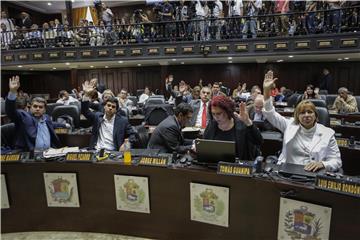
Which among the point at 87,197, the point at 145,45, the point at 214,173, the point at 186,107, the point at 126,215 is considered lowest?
the point at 126,215

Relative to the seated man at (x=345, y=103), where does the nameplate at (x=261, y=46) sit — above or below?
above

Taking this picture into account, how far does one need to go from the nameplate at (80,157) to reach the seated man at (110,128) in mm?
720

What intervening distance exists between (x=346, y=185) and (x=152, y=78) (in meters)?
12.5

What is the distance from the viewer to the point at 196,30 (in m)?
9.41

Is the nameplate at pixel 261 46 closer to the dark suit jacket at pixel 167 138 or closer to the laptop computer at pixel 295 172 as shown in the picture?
the dark suit jacket at pixel 167 138

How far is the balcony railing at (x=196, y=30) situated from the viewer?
26.2 feet

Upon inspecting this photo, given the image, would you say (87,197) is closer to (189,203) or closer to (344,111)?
(189,203)

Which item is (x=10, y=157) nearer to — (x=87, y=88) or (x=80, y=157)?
(x=80, y=157)

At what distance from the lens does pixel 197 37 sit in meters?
9.41

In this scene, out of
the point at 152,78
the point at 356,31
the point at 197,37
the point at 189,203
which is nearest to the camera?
the point at 189,203

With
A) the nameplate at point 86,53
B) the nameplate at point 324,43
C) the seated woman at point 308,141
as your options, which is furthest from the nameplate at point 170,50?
the seated woman at point 308,141

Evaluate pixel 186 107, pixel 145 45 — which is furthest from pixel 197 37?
pixel 186 107

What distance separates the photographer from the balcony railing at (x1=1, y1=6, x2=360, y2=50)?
797 cm

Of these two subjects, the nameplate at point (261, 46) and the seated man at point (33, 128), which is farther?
the nameplate at point (261, 46)
